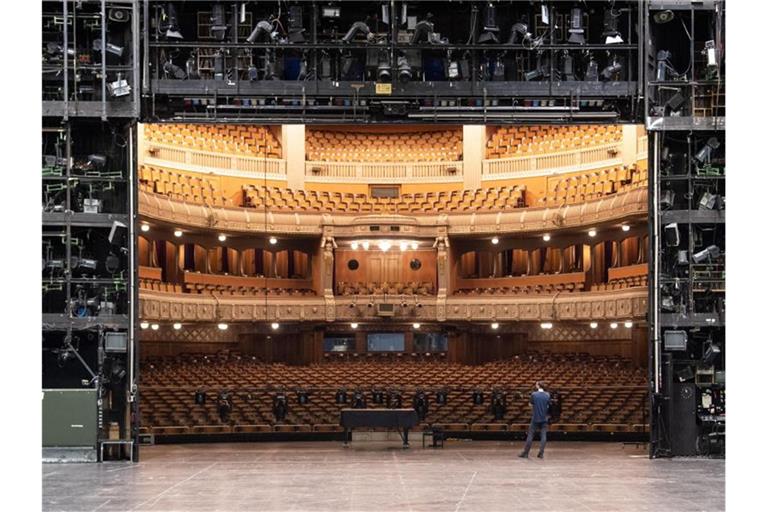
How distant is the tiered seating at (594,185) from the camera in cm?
3416

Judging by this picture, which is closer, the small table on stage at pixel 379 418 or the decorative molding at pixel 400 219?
the small table on stage at pixel 379 418

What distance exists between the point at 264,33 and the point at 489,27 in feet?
14.6

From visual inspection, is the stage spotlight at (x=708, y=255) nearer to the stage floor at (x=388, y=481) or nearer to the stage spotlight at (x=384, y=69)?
the stage floor at (x=388, y=481)

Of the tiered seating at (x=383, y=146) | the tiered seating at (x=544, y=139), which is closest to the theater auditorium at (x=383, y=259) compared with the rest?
the tiered seating at (x=544, y=139)

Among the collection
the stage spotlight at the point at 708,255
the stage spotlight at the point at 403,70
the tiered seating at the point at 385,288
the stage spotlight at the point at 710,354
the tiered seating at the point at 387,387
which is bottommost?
the tiered seating at the point at 387,387

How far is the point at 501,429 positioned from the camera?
1235 inches

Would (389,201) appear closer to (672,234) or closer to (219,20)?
(219,20)

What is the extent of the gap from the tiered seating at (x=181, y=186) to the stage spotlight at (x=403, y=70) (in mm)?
12633

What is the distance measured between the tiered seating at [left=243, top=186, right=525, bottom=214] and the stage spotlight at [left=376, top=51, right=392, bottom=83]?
1501cm

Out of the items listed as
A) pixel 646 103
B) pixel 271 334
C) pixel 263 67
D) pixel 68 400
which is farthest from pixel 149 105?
pixel 271 334

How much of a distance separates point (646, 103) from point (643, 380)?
11970 millimetres

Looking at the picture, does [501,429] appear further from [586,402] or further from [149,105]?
[149,105]

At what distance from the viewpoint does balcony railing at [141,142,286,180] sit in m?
36.9

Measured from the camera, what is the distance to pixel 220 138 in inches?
1553
